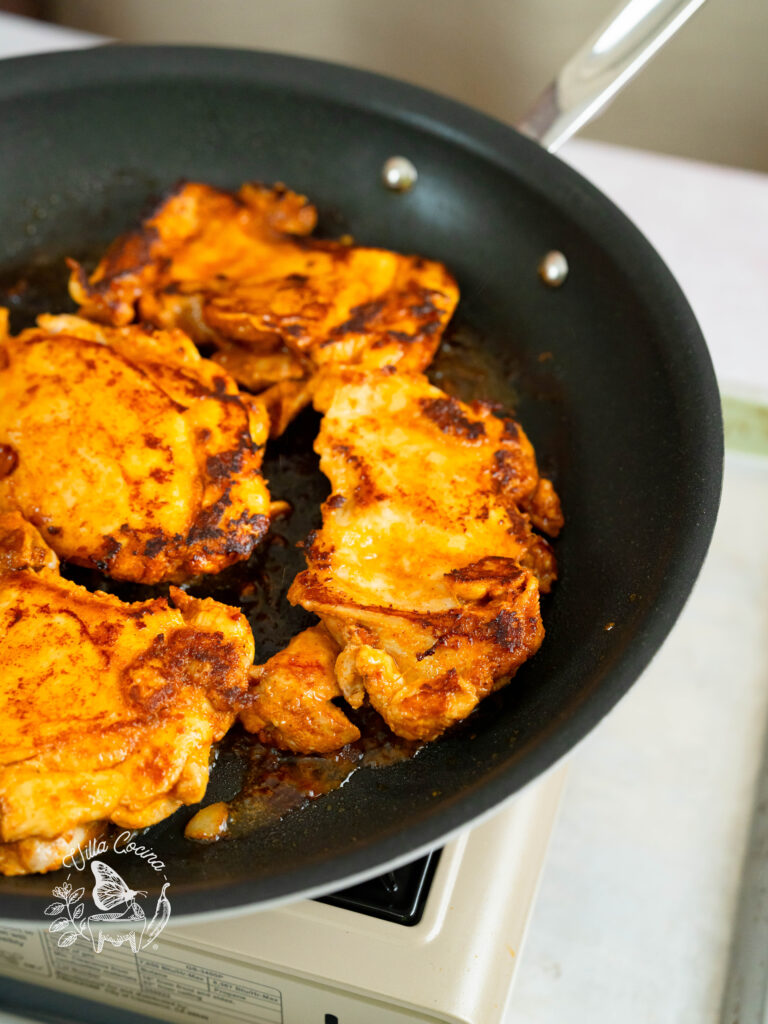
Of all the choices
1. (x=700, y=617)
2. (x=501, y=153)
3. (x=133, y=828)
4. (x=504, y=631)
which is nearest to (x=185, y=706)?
(x=133, y=828)

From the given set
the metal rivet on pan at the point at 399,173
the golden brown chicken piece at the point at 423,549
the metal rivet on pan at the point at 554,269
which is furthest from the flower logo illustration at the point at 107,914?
the metal rivet on pan at the point at 399,173

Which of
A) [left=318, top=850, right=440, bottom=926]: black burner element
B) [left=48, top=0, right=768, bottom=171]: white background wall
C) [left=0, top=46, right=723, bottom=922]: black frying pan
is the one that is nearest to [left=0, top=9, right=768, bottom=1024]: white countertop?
[left=0, top=46, right=723, bottom=922]: black frying pan

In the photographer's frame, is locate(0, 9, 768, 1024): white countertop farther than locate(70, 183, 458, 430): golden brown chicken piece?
No

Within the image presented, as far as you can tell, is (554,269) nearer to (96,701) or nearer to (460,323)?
(460,323)

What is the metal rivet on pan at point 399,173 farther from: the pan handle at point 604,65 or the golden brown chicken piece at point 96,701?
the golden brown chicken piece at point 96,701

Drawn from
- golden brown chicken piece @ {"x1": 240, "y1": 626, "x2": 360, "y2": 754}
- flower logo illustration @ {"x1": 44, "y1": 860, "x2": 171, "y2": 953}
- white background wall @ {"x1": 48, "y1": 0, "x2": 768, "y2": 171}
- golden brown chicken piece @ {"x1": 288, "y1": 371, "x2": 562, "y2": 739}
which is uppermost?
white background wall @ {"x1": 48, "y1": 0, "x2": 768, "y2": 171}

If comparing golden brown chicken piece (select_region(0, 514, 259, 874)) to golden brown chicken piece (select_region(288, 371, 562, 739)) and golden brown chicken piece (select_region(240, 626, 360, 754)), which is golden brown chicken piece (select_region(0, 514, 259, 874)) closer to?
golden brown chicken piece (select_region(240, 626, 360, 754))

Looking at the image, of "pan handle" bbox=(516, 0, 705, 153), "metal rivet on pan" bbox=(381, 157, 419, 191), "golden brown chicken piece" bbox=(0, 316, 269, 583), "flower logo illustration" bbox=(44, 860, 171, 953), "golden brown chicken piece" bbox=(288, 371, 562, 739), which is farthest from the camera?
"metal rivet on pan" bbox=(381, 157, 419, 191)
